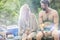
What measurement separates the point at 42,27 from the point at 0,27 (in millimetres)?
388

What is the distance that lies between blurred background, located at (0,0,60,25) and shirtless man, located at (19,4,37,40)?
38mm

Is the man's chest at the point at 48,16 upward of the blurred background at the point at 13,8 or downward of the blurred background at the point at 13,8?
downward

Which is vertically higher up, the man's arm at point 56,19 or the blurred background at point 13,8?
the blurred background at point 13,8

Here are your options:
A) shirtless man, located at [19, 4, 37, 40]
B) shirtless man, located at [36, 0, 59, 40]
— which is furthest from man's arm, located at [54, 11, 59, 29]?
shirtless man, located at [19, 4, 37, 40]

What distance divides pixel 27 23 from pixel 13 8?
19 cm

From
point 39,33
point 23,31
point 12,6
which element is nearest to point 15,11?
point 12,6

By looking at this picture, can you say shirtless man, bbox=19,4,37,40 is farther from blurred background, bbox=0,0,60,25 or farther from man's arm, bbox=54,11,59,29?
man's arm, bbox=54,11,59,29

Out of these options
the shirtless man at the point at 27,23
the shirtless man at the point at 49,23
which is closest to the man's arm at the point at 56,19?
the shirtless man at the point at 49,23

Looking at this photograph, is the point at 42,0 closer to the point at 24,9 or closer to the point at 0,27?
the point at 24,9

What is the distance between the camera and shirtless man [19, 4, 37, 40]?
108 cm

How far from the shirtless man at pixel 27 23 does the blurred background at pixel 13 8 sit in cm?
4

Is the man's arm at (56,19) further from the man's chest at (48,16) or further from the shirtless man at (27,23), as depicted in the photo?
the shirtless man at (27,23)

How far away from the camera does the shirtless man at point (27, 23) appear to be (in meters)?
1.08

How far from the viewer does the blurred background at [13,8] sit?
1081mm
